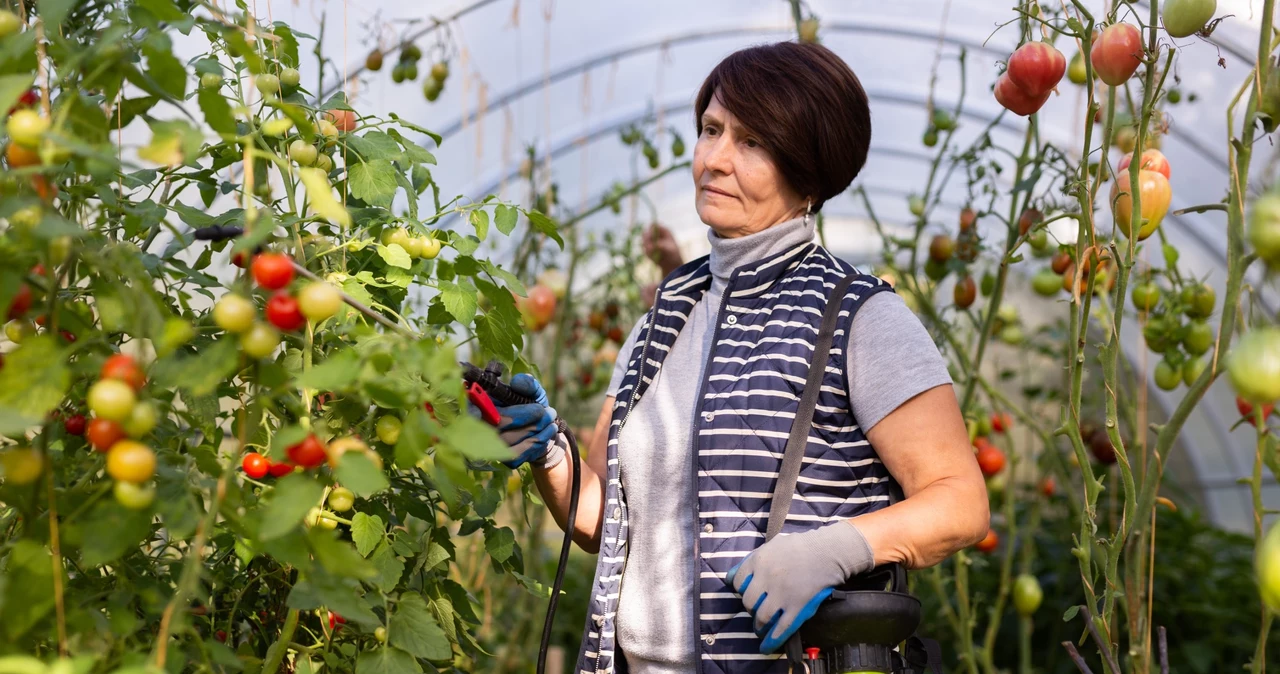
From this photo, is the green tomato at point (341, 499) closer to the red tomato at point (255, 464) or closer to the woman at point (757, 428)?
the red tomato at point (255, 464)

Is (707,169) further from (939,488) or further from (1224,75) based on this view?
(1224,75)

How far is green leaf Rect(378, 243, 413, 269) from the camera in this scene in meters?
0.94

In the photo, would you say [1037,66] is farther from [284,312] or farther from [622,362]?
[284,312]

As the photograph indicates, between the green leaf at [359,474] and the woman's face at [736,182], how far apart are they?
0.69m

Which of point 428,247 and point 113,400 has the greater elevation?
point 428,247

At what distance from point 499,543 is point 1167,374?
1213 mm

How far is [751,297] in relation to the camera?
3.96ft

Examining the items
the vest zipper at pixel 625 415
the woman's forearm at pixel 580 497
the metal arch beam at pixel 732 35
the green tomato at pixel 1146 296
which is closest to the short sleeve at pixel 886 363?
the vest zipper at pixel 625 415

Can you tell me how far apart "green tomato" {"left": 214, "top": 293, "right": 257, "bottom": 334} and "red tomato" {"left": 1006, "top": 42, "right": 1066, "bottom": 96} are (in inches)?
35.4

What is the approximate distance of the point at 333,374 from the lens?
1.87ft

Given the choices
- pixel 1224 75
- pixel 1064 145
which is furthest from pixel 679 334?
pixel 1064 145

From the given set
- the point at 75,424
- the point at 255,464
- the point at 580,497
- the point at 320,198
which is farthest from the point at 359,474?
the point at 580,497

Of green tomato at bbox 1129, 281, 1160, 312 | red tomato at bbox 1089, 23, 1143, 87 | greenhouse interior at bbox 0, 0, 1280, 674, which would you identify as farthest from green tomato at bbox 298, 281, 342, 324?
green tomato at bbox 1129, 281, 1160, 312

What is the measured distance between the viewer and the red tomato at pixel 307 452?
617 millimetres
